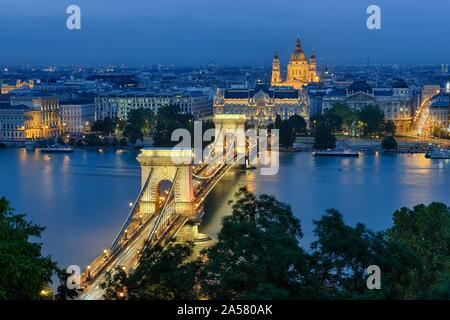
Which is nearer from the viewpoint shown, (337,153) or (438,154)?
(438,154)

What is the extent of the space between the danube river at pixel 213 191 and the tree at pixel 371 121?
382cm

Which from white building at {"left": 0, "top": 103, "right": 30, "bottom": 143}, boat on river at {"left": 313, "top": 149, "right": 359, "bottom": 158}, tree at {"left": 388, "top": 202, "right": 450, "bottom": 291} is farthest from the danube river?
white building at {"left": 0, "top": 103, "right": 30, "bottom": 143}

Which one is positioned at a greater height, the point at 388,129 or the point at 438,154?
the point at 388,129

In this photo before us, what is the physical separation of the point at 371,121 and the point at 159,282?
1914cm

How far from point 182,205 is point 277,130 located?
12.3 metres

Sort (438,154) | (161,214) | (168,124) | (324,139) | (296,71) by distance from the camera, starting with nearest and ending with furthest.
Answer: (161,214), (438,154), (324,139), (168,124), (296,71)

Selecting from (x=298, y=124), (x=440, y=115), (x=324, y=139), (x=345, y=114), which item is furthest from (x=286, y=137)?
(x=440, y=115)

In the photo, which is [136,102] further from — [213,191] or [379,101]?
[213,191]

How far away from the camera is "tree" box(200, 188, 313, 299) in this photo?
4.19m

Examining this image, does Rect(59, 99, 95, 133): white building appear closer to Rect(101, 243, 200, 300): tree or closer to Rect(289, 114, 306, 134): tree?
Rect(289, 114, 306, 134): tree

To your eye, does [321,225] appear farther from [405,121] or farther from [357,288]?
[405,121]

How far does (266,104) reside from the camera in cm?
2702

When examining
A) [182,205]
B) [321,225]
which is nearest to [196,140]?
[182,205]

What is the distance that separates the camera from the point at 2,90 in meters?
34.6
